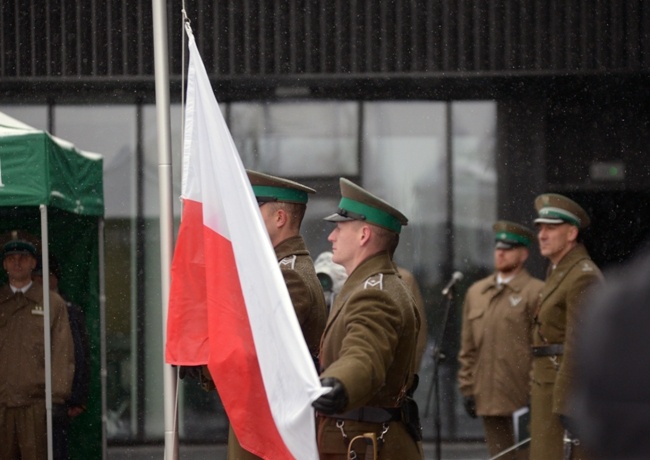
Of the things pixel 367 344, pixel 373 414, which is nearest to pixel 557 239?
pixel 373 414

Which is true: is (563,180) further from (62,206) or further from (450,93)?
(62,206)

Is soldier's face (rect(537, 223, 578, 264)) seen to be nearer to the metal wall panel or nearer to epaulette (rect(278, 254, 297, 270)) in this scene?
epaulette (rect(278, 254, 297, 270))

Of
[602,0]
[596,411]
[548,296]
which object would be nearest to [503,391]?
[548,296]

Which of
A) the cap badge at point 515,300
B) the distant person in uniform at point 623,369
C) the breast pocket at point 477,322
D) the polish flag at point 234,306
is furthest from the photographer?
the breast pocket at point 477,322

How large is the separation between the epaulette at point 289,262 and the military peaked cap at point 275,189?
1.02 feet

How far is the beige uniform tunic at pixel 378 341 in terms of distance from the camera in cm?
459

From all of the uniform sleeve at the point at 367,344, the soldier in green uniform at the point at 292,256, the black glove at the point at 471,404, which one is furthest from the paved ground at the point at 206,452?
the uniform sleeve at the point at 367,344

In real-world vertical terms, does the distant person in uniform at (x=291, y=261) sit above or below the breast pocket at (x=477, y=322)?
above

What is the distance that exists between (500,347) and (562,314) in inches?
70.2

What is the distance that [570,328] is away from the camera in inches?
287

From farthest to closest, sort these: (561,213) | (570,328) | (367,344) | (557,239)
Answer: (561,213)
(557,239)
(570,328)
(367,344)

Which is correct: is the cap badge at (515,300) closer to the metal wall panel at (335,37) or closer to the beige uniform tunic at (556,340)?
the beige uniform tunic at (556,340)

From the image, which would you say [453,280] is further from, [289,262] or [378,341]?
[378,341]

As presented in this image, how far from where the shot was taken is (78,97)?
1068 cm
